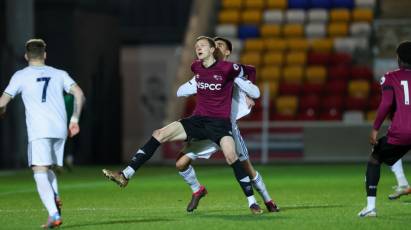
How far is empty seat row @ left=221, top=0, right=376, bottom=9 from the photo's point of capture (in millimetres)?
32188

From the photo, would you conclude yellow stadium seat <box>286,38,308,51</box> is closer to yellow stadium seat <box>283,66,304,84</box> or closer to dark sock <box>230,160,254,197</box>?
yellow stadium seat <box>283,66,304,84</box>

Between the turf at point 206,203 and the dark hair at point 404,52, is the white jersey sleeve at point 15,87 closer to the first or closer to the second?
the turf at point 206,203

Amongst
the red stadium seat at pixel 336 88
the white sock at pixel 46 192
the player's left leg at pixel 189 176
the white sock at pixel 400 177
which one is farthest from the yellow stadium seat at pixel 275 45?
the white sock at pixel 46 192

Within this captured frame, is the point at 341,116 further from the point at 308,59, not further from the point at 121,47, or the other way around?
the point at 121,47

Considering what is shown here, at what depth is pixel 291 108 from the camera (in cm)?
2920

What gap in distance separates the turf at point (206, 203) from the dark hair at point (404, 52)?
148 centimetres

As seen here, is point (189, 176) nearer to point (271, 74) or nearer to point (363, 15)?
point (271, 74)

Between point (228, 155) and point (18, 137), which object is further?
point (18, 137)

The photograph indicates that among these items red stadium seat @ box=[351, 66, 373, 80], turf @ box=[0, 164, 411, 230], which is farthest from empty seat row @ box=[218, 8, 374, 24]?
turf @ box=[0, 164, 411, 230]

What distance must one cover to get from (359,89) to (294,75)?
5.97 ft

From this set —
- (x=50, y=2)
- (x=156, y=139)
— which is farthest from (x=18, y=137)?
(x=156, y=139)

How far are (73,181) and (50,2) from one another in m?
9.37

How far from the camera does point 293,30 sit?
31.5m

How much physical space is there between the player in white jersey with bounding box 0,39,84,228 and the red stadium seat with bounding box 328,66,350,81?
19.6m
